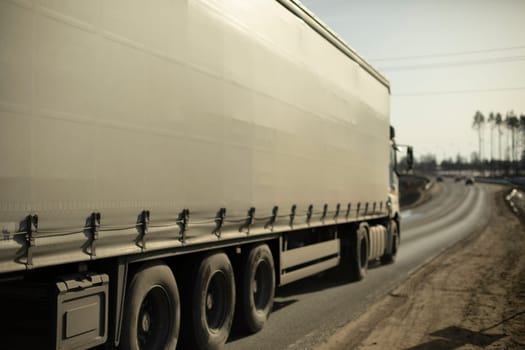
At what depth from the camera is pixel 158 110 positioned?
6332mm

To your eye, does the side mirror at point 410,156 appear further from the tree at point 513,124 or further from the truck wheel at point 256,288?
the tree at point 513,124

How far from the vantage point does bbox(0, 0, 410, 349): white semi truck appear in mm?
4730

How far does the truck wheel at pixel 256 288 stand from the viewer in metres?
8.57

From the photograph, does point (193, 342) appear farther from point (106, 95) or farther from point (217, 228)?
point (106, 95)

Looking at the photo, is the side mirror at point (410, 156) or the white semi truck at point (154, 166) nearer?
the white semi truck at point (154, 166)

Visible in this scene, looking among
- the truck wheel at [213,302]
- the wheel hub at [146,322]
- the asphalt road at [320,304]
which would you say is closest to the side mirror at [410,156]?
the asphalt road at [320,304]

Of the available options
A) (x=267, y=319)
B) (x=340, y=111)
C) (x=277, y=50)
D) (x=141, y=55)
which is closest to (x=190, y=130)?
(x=141, y=55)

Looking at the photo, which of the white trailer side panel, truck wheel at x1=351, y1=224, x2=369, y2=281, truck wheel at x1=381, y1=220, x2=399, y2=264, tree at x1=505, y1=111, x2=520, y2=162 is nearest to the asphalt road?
truck wheel at x1=351, y1=224, x2=369, y2=281

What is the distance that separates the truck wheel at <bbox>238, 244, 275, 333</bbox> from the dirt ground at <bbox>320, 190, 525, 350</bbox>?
109 centimetres

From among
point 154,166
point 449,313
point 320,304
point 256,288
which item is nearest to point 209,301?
point 256,288

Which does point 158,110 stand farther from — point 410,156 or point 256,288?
point 410,156

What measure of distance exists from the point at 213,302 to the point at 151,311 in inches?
58.0

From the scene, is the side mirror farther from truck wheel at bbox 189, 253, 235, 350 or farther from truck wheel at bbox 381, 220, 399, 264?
truck wheel at bbox 189, 253, 235, 350

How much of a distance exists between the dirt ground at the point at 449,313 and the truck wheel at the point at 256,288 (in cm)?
109
